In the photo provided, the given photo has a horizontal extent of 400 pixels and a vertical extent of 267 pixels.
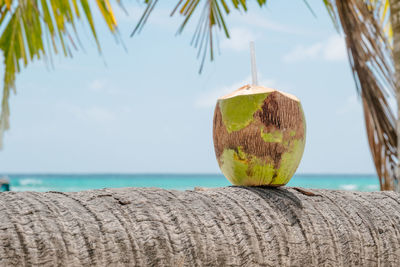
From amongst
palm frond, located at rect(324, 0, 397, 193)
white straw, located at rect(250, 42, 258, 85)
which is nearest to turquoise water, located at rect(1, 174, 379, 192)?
palm frond, located at rect(324, 0, 397, 193)

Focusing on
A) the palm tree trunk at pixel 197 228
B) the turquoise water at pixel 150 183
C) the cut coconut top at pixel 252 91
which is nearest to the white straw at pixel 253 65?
the cut coconut top at pixel 252 91

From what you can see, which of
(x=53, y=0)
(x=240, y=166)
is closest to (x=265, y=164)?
(x=240, y=166)

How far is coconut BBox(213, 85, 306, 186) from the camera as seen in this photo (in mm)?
792

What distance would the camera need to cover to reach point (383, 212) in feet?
2.86

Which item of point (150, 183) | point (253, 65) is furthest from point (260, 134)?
point (150, 183)

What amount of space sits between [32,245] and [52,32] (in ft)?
4.88

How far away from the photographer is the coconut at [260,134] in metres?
0.79

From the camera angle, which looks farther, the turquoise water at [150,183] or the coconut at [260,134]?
the turquoise water at [150,183]

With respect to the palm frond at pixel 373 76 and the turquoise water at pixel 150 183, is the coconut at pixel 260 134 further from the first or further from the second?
the turquoise water at pixel 150 183

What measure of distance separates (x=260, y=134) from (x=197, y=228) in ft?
0.73

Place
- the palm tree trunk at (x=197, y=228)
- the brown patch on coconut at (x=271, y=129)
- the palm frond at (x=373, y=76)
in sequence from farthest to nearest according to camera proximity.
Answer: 1. the palm frond at (x=373, y=76)
2. the brown patch on coconut at (x=271, y=129)
3. the palm tree trunk at (x=197, y=228)

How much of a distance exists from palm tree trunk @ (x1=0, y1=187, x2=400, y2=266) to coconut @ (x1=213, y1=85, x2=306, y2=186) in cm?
4

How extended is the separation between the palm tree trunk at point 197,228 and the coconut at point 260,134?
42 mm

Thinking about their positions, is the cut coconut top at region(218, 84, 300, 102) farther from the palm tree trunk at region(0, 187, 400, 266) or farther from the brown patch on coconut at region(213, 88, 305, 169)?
the palm tree trunk at region(0, 187, 400, 266)
